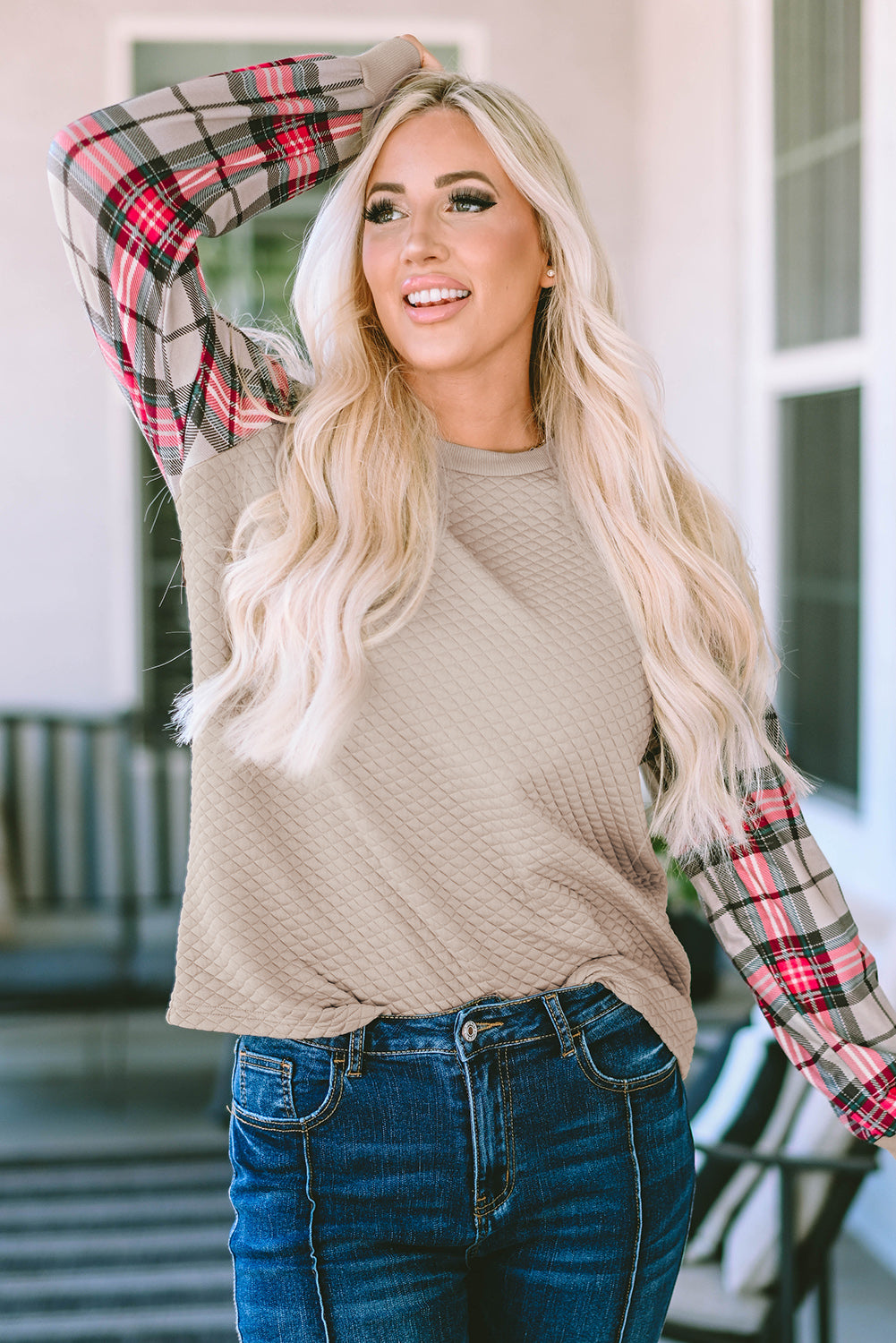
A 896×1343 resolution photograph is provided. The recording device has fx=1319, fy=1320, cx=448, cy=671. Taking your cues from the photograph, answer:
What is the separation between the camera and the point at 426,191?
4.12 feet

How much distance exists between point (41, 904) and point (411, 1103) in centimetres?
298

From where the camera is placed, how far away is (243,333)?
123cm

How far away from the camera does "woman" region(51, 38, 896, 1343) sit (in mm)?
1070

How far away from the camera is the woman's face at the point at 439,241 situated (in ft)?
4.09

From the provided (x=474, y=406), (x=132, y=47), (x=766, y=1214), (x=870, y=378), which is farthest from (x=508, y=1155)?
(x=132, y=47)

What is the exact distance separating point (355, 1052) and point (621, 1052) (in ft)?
0.82

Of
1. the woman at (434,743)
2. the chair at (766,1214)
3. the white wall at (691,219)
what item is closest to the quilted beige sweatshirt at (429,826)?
the woman at (434,743)

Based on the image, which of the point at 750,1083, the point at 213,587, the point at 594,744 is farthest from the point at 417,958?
the point at 750,1083

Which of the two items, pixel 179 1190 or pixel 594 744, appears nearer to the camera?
pixel 594 744

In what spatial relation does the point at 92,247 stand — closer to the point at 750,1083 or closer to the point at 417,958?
the point at 417,958

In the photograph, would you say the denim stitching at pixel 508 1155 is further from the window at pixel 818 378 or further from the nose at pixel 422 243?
the window at pixel 818 378

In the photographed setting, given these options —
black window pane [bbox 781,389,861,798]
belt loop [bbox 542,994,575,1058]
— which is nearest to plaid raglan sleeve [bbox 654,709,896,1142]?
belt loop [bbox 542,994,575,1058]

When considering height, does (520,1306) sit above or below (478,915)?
below

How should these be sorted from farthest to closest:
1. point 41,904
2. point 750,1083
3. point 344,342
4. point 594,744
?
point 41,904 → point 750,1083 → point 344,342 → point 594,744
